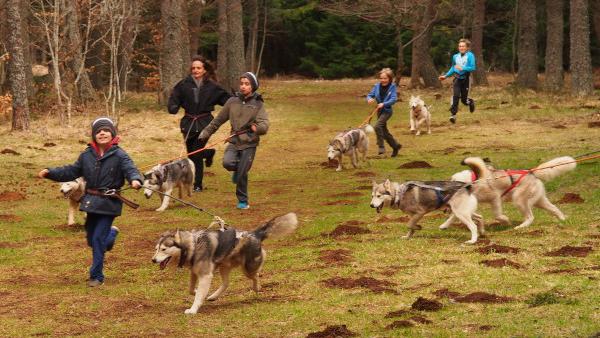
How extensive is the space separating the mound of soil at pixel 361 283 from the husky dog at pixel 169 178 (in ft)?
21.5

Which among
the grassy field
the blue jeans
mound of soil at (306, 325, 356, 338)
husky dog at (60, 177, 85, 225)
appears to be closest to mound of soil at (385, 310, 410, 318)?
the grassy field

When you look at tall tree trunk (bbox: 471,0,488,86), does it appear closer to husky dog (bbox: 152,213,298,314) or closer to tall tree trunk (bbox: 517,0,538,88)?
tall tree trunk (bbox: 517,0,538,88)

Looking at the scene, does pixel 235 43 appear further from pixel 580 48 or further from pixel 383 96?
pixel 383 96

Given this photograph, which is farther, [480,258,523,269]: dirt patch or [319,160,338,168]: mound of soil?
[319,160,338,168]: mound of soil

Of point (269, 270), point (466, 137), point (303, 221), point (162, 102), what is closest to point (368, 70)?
point (162, 102)

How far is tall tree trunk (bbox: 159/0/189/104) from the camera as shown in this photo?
33.6 m

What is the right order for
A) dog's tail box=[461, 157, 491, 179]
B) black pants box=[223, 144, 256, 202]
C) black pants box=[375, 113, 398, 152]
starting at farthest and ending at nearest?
1. black pants box=[375, 113, 398, 152]
2. black pants box=[223, 144, 256, 202]
3. dog's tail box=[461, 157, 491, 179]

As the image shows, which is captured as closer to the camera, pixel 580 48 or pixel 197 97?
pixel 197 97

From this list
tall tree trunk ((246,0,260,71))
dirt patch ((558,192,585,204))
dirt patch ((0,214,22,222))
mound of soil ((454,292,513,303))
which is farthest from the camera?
tall tree trunk ((246,0,260,71))

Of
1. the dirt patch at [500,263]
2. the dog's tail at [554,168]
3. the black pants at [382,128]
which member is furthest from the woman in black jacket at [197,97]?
the dirt patch at [500,263]

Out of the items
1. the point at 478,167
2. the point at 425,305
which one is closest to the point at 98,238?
the point at 425,305

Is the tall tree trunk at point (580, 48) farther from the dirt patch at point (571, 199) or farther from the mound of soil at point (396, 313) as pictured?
the mound of soil at point (396, 313)

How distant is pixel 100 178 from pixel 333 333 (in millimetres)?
3780

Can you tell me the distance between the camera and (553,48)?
40.3 meters
